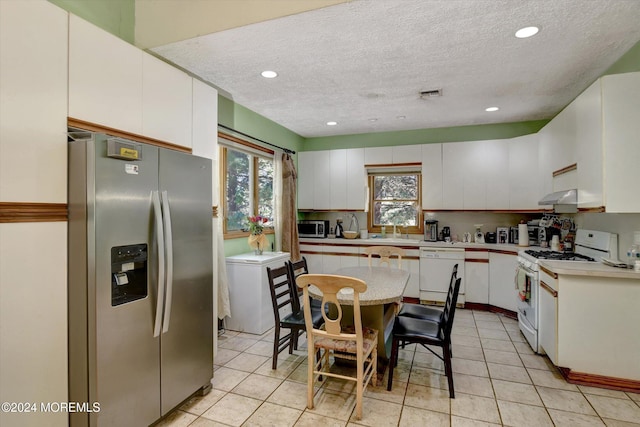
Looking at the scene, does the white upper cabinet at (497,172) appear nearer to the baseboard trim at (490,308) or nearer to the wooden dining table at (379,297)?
the baseboard trim at (490,308)

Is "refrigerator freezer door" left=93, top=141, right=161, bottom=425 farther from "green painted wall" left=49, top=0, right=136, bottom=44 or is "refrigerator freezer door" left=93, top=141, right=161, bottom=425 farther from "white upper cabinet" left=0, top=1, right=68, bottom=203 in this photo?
"green painted wall" left=49, top=0, right=136, bottom=44

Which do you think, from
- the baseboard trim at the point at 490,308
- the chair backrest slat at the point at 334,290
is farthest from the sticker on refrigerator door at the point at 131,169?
the baseboard trim at the point at 490,308

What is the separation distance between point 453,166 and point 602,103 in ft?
7.61

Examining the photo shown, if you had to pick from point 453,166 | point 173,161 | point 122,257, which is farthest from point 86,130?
point 453,166

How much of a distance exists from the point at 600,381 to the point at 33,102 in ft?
13.3

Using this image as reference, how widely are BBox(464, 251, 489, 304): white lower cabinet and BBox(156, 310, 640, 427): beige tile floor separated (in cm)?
137

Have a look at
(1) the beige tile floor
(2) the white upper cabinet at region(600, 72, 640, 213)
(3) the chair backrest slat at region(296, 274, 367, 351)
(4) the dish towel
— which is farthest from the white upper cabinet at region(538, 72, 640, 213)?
(3) the chair backrest slat at region(296, 274, 367, 351)

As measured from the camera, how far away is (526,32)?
229cm

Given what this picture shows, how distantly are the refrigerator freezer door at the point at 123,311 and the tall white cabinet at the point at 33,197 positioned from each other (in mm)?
213

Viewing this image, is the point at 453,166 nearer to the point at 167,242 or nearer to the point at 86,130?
the point at 167,242

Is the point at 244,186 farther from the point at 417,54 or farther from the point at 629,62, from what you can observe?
the point at 629,62

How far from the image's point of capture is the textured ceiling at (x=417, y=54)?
2.09m

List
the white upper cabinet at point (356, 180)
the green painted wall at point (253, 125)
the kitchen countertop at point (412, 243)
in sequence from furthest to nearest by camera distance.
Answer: the white upper cabinet at point (356, 180) → the kitchen countertop at point (412, 243) → the green painted wall at point (253, 125)

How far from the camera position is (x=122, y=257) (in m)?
1.80
